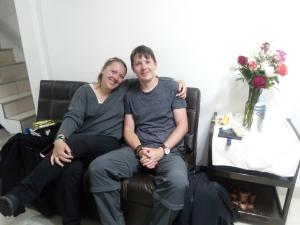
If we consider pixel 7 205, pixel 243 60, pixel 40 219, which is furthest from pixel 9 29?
pixel 243 60

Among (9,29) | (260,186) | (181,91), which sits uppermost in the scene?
(9,29)

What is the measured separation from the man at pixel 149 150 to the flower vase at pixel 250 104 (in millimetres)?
422

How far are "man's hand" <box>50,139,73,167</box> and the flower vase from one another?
1223 millimetres

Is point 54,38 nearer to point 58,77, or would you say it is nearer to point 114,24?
point 58,77

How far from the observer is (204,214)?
1.51 meters

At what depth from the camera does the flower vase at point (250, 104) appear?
1751mm

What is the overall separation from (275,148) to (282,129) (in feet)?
0.99

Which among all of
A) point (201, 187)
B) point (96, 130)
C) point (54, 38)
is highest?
point (54, 38)

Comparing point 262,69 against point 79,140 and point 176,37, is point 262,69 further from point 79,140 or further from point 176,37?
point 79,140

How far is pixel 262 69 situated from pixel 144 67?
0.76 m

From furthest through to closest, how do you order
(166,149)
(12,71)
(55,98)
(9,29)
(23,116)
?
1. (9,29)
2. (12,71)
3. (23,116)
4. (55,98)
5. (166,149)

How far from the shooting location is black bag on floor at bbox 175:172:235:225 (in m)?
1.52

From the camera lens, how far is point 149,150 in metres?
1.72

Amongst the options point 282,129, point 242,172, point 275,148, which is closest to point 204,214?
point 242,172
